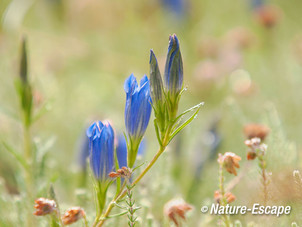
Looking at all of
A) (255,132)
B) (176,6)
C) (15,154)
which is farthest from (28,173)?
(176,6)

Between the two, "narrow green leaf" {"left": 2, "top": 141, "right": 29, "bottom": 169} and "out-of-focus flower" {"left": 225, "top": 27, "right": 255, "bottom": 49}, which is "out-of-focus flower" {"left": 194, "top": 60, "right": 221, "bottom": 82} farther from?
"narrow green leaf" {"left": 2, "top": 141, "right": 29, "bottom": 169}

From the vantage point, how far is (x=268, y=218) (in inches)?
20.0

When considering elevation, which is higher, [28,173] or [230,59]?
[230,59]

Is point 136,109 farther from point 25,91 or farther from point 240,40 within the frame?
point 240,40

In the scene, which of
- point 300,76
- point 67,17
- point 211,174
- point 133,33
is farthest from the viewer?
point 133,33

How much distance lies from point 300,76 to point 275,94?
83mm

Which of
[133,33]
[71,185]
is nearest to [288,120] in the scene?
[71,185]

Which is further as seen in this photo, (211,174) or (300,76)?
(300,76)

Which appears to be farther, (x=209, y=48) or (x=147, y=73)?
(x=147, y=73)

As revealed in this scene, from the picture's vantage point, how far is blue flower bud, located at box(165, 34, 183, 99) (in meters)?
0.43

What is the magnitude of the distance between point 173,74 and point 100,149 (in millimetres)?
104

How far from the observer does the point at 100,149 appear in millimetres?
449

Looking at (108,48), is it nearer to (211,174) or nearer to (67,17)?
(67,17)

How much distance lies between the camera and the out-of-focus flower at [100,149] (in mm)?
446
